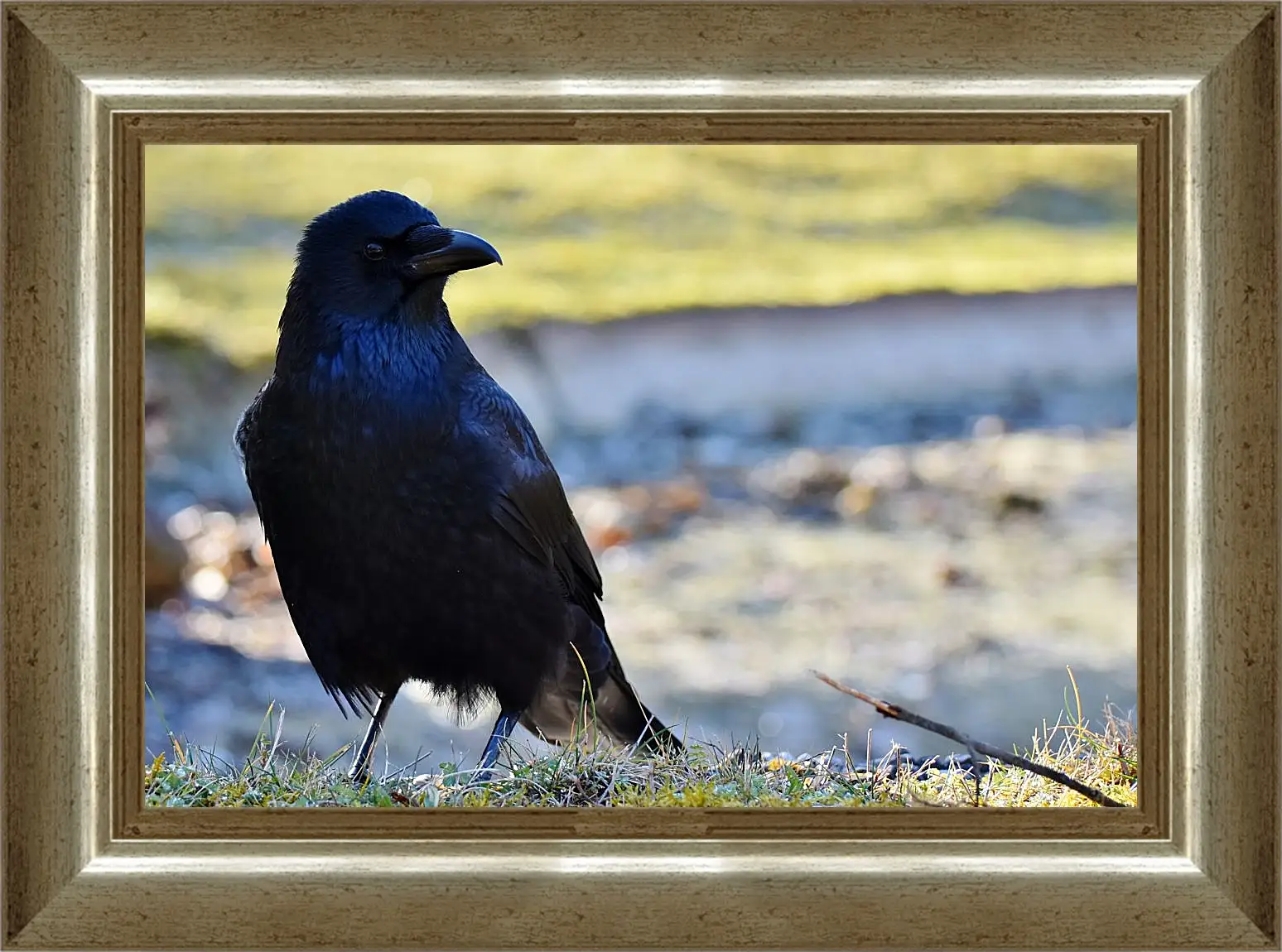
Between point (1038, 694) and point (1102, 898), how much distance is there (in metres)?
0.58

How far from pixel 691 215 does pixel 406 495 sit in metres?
1.09

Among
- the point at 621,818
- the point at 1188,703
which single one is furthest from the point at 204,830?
the point at 1188,703

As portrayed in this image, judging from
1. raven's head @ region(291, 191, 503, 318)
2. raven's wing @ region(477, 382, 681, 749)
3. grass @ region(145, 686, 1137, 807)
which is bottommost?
grass @ region(145, 686, 1137, 807)

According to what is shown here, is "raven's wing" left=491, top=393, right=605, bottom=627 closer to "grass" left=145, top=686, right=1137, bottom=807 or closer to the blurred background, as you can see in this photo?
the blurred background

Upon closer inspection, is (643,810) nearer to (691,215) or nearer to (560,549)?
(560,549)

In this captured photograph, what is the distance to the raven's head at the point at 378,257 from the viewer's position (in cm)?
382

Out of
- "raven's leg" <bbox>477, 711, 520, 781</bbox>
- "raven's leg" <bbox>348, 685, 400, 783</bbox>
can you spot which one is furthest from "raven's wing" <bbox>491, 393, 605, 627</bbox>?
"raven's leg" <bbox>348, 685, 400, 783</bbox>

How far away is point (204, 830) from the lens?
3.33 metres

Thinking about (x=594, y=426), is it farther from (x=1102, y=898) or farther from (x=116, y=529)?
(x=1102, y=898)

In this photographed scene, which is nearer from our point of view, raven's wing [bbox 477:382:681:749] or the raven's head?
the raven's head

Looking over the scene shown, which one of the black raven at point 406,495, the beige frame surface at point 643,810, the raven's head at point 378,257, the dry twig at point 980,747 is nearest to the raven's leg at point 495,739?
the black raven at point 406,495

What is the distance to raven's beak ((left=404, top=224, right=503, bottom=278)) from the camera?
380cm

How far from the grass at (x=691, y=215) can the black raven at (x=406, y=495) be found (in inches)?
6.9

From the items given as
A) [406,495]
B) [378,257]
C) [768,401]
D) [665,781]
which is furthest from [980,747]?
[378,257]
